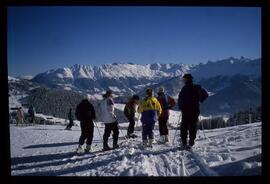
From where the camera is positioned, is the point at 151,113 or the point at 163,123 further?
the point at 163,123

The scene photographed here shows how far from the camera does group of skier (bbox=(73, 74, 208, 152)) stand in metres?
8.88

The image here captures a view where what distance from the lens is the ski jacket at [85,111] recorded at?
30.3ft

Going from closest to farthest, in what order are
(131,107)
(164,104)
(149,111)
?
(149,111) → (164,104) → (131,107)

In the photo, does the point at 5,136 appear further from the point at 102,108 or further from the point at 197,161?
the point at 197,161

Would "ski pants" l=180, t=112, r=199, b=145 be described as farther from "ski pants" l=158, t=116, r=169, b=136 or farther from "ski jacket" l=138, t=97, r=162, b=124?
"ski pants" l=158, t=116, r=169, b=136

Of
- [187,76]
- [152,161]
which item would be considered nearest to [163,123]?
[187,76]

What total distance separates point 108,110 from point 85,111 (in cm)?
63

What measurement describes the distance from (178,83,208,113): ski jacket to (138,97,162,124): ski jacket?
92 centimetres

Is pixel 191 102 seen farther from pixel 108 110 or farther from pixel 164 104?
pixel 108 110

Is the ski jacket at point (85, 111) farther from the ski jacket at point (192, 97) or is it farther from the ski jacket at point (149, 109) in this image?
the ski jacket at point (192, 97)

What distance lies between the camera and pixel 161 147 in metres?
9.75

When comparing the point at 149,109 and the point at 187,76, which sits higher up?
the point at 187,76

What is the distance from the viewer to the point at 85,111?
9219mm
